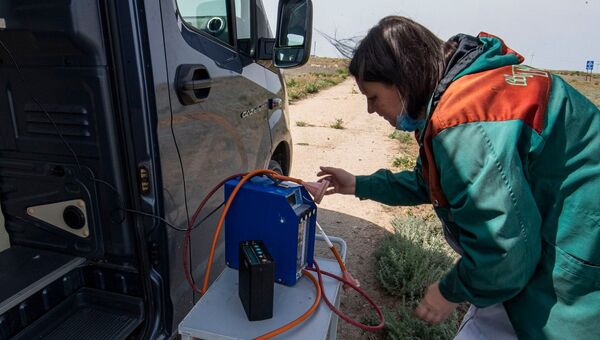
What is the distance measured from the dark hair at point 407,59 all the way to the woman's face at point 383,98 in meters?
0.03

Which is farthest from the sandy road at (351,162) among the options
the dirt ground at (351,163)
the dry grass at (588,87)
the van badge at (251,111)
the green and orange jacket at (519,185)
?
the dry grass at (588,87)

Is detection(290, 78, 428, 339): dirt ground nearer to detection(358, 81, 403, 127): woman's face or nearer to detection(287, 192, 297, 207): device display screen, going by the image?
detection(287, 192, 297, 207): device display screen

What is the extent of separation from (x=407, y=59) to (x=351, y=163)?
251 inches

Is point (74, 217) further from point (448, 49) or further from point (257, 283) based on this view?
point (448, 49)

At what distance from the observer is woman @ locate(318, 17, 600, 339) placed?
123cm

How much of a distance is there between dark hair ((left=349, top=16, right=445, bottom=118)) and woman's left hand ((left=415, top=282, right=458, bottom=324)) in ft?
2.13

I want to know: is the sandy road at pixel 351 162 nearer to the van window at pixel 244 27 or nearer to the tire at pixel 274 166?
the tire at pixel 274 166

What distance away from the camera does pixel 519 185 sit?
1.22 meters

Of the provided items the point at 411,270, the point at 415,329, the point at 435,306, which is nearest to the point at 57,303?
the point at 435,306

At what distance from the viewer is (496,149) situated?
3.94ft

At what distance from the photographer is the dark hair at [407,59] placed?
1464 mm

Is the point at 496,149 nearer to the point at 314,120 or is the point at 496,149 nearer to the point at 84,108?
the point at 84,108

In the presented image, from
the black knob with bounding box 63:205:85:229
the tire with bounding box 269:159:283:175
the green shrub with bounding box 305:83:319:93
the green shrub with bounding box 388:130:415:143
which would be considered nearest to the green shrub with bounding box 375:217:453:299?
Answer: the tire with bounding box 269:159:283:175

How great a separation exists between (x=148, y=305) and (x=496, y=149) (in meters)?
1.52
